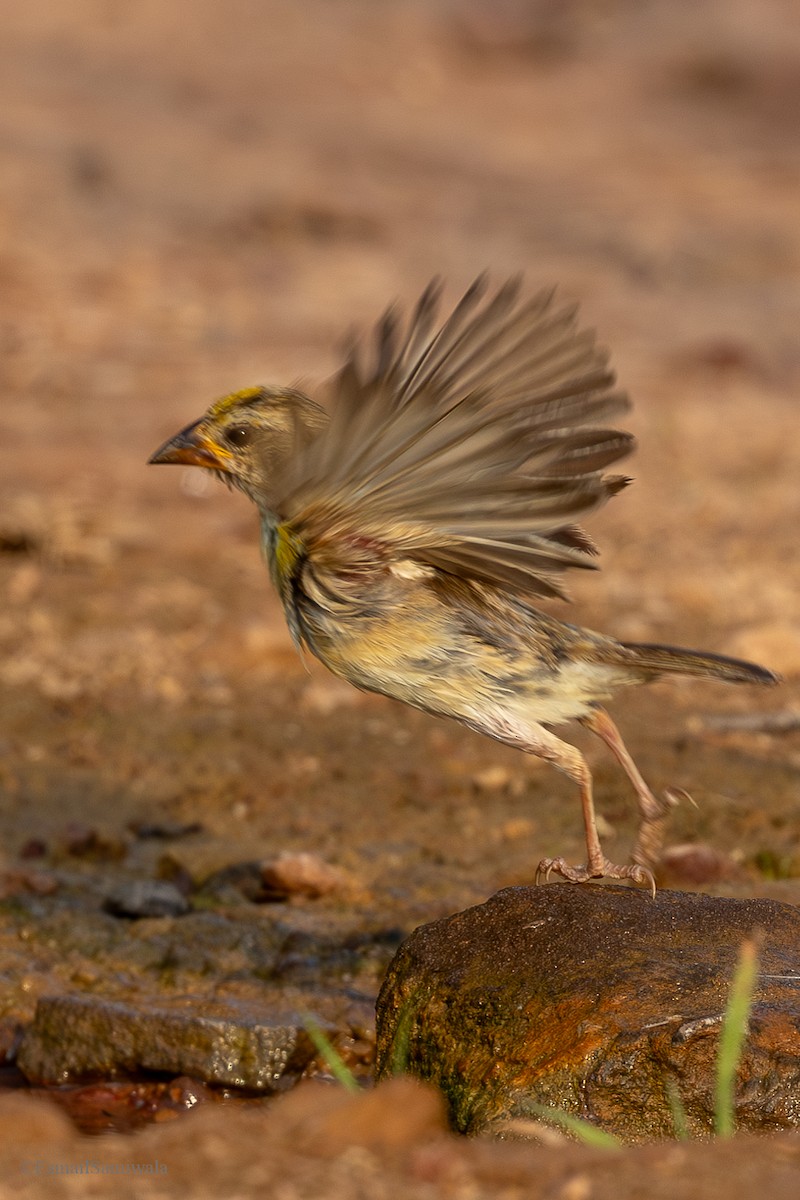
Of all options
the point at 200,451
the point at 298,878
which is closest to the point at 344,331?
the point at 298,878

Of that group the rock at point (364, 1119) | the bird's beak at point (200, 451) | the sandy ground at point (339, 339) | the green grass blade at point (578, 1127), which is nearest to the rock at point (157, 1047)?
the sandy ground at point (339, 339)

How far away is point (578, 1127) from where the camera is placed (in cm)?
298

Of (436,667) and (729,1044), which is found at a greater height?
(436,667)

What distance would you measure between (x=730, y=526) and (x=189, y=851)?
4187 mm

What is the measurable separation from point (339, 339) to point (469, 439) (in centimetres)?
795

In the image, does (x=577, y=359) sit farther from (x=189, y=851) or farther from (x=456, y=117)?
(x=456, y=117)

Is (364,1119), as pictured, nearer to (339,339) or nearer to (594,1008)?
(594,1008)

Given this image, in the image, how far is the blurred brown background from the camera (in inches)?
239

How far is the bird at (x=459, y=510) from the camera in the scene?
342 cm

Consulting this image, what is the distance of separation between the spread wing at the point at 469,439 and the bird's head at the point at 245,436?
475mm

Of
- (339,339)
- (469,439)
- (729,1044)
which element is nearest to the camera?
(729,1044)

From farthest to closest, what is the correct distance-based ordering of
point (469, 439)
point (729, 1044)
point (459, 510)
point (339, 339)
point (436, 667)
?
1. point (339, 339)
2. point (436, 667)
3. point (459, 510)
4. point (469, 439)
5. point (729, 1044)

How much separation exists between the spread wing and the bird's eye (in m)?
0.52

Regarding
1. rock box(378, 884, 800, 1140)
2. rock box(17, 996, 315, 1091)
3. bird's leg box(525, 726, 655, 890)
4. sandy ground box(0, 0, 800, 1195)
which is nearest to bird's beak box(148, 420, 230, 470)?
bird's leg box(525, 726, 655, 890)
